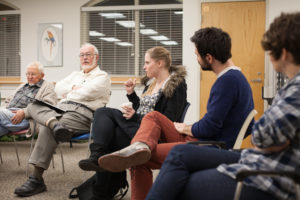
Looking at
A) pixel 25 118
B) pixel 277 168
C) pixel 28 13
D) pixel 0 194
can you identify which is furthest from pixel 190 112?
pixel 277 168

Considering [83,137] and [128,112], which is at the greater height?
[128,112]

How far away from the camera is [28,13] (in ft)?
23.0

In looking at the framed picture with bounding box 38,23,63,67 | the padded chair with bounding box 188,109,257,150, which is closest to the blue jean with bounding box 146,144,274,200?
the padded chair with bounding box 188,109,257,150

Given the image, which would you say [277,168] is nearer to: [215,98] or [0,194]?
[215,98]

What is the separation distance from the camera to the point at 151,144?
1.89m

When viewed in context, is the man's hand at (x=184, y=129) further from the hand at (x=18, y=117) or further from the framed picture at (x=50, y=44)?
the framed picture at (x=50, y=44)

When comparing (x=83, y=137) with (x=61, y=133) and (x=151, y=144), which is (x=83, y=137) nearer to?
(x=61, y=133)

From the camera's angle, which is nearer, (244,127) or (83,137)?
(244,127)

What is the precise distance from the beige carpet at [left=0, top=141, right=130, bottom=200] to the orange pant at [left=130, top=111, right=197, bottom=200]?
0.79 meters

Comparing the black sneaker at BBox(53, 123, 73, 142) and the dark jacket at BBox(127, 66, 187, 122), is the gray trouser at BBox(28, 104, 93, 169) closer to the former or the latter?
the black sneaker at BBox(53, 123, 73, 142)

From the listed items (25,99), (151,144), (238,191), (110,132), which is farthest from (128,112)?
(25,99)

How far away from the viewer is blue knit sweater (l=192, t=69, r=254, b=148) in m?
1.88

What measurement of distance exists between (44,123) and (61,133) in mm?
200

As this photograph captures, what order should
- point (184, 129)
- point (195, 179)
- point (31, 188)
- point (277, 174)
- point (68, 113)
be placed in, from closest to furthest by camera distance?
point (277, 174), point (195, 179), point (184, 129), point (31, 188), point (68, 113)
